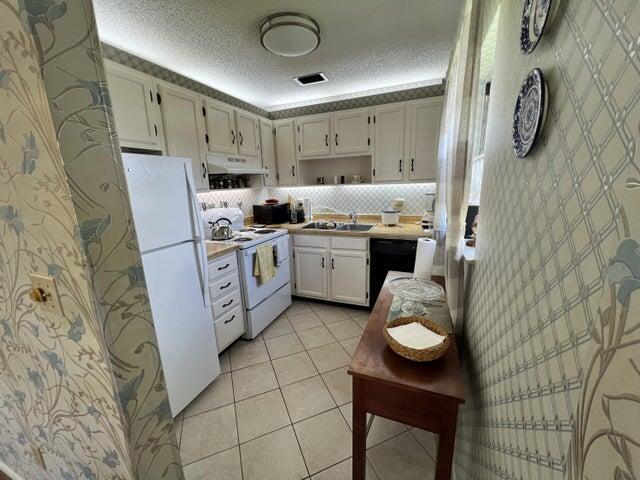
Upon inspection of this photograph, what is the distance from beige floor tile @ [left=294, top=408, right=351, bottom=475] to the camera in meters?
1.42

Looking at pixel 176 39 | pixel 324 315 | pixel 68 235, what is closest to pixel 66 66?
pixel 68 235

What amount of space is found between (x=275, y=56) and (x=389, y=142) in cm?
145

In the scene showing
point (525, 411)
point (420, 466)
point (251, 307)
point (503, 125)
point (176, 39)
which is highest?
point (176, 39)

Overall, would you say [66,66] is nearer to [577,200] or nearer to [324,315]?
[577,200]

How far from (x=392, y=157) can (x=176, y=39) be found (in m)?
2.17

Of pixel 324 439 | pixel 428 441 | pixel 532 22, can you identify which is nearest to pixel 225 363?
pixel 324 439

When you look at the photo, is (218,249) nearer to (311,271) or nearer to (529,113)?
(311,271)

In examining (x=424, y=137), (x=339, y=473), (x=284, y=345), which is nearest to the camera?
(x=339, y=473)

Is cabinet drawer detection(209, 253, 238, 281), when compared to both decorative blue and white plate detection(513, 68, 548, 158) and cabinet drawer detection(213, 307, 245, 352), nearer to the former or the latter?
cabinet drawer detection(213, 307, 245, 352)

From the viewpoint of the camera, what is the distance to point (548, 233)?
569 millimetres

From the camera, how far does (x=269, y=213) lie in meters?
3.29

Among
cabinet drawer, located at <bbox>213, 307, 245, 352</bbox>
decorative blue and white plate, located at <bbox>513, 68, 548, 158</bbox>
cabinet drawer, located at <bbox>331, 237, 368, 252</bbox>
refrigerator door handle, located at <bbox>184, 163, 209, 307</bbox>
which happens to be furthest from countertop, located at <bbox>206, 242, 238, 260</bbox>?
decorative blue and white plate, located at <bbox>513, 68, 548, 158</bbox>

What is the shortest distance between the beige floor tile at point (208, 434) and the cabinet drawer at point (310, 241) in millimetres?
1714

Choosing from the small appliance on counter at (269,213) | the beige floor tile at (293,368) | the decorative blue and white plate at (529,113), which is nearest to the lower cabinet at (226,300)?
the beige floor tile at (293,368)
